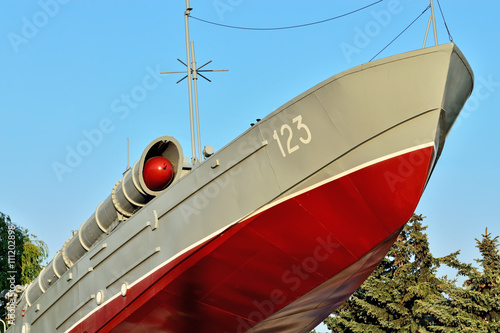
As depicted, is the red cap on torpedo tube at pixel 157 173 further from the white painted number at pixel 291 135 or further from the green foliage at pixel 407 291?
the green foliage at pixel 407 291

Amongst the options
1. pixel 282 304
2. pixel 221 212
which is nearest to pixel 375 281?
pixel 282 304

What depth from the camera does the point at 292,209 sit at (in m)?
14.6

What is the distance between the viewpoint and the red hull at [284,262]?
1428 centimetres

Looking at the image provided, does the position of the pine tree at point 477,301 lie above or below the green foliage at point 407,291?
below

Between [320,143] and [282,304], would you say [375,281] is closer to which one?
[282,304]

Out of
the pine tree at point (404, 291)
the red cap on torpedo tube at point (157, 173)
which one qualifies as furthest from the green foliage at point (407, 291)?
the red cap on torpedo tube at point (157, 173)

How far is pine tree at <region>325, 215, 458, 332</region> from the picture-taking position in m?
28.8

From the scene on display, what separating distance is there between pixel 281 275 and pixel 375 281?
14.8 m

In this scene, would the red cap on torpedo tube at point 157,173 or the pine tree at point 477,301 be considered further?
the pine tree at point 477,301

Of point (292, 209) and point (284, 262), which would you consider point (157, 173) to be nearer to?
point (284, 262)

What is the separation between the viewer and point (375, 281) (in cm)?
2942

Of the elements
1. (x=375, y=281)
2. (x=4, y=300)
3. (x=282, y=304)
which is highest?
(x=4, y=300)

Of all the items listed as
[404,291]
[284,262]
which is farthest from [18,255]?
[284,262]

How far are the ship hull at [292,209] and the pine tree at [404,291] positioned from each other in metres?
12.0
